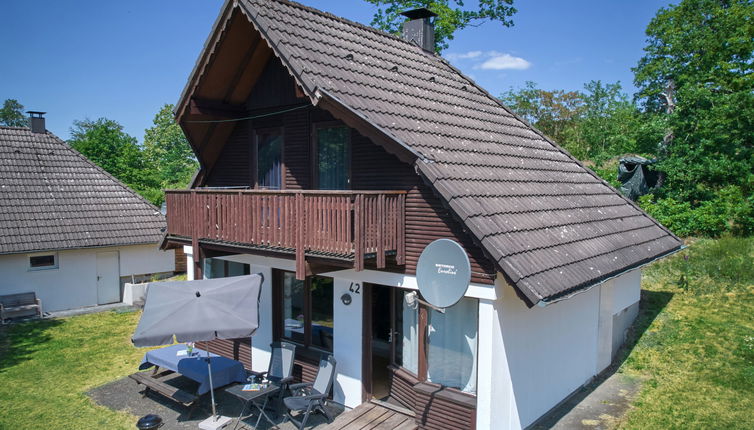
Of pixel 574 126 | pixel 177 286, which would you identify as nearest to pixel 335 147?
pixel 177 286

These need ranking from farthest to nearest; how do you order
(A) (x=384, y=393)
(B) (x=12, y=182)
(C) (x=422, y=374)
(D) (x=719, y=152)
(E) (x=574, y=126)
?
1. (E) (x=574, y=126)
2. (D) (x=719, y=152)
3. (B) (x=12, y=182)
4. (A) (x=384, y=393)
5. (C) (x=422, y=374)

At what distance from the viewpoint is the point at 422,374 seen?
8227 millimetres

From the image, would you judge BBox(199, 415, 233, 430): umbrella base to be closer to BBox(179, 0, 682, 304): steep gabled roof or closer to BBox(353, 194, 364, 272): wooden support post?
BBox(353, 194, 364, 272): wooden support post

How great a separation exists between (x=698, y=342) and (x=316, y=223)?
28.7 feet

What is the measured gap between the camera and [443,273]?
23.5 ft

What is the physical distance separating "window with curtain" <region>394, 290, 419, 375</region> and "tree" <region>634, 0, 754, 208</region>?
52.4 feet

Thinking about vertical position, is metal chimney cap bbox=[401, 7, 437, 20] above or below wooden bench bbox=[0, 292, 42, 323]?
above

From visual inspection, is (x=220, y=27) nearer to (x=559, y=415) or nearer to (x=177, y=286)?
(x=177, y=286)

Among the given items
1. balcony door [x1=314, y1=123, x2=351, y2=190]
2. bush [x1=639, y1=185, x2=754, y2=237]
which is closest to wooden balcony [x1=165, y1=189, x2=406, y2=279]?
balcony door [x1=314, y1=123, x2=351, y2=190]

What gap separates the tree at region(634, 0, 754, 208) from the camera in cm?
1911

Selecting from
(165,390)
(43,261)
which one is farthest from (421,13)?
(43,261)

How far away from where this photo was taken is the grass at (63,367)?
9.11 metres

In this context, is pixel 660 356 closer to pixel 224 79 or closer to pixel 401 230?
pixel 401 230

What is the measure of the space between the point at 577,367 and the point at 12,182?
62.0 ft
